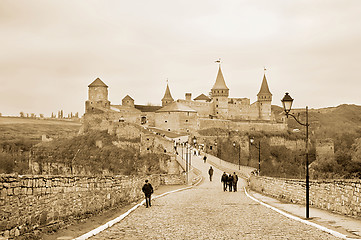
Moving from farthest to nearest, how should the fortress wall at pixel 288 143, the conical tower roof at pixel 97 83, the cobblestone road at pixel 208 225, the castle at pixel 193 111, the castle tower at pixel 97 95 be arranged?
the fortress wall at pixel 288 143 → the conical tower roof at pixel 97 83 → the castle tower at pixel 97 95 → the castle at pixel 193 111 → the cobblestone road at pixel 208 225

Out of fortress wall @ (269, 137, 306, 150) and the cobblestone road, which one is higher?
fortress wall @ (269, 137, 306, 150)

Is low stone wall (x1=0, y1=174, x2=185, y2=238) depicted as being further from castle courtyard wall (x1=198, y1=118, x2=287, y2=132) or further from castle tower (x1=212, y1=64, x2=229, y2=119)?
castle tower (x1=212, y1=64, x2=229, y2=119)

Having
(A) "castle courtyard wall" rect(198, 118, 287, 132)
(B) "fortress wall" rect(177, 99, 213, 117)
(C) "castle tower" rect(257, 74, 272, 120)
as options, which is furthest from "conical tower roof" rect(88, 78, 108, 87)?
(C) "castle tower" rect(257, 74, 272, 120)

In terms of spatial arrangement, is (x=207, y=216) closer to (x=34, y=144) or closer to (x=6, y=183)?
(x=6, y=183)

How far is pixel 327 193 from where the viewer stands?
572 inches

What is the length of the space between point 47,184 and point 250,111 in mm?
98208

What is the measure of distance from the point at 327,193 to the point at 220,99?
88.3 metres

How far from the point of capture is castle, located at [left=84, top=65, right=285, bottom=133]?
281 feet

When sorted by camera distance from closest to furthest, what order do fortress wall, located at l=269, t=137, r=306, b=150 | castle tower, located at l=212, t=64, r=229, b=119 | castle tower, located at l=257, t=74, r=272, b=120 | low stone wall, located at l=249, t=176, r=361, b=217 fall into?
low stone wall, located at l=249, t=176, r=361, b=217 < fortress wall, located at l=269, t=137, r=306, b=150 < castle tower, located at l=212, t=64, r=229, b=119 < castle tower, located at l=257, t=74, r=272, b=120

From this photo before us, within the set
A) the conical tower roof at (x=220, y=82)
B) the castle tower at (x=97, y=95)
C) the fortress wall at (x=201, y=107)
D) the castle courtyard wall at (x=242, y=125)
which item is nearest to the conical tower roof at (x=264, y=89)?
the conical tower roof at (x=220, y=82)

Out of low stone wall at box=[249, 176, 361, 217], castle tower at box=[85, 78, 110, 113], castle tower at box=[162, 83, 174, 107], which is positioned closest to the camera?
low stone wall at box=[249, 176, 361, 217]

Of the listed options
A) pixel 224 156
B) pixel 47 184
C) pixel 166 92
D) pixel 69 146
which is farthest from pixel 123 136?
pixel 47 184

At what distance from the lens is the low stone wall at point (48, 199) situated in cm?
784

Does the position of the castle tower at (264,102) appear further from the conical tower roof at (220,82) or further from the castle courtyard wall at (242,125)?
the conical tower roof at (220,82)
